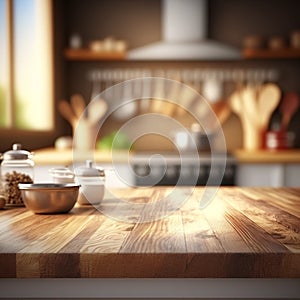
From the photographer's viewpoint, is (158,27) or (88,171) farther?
(158,27)

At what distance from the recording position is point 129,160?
3717mm

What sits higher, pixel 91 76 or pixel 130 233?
pixel 91 76

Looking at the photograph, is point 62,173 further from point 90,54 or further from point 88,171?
point 90,54

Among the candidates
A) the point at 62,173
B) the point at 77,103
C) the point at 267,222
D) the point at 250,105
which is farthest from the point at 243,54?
the point at 267,222

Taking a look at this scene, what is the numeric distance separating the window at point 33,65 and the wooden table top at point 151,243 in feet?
8.52

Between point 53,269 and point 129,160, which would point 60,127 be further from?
point 53,269

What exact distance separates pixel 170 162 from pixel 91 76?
1.24 meters

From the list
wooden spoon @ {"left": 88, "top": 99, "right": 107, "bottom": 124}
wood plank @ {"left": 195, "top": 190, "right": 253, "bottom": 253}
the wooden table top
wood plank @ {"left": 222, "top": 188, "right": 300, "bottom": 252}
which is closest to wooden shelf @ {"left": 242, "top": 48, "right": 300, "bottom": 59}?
wooden spoon @ {"left": 88, "top": 99, "right": 107, "bottom": 124}

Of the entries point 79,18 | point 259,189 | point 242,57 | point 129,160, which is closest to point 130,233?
point 259,189

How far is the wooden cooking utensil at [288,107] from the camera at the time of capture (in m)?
4.50

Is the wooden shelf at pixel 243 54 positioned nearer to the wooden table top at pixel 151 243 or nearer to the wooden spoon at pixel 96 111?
the wooden spoon at pixel 96 111

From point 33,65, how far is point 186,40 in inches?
44.2

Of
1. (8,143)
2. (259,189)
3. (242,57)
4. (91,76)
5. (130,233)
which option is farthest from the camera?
(91,76)

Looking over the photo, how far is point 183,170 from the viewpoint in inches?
146
